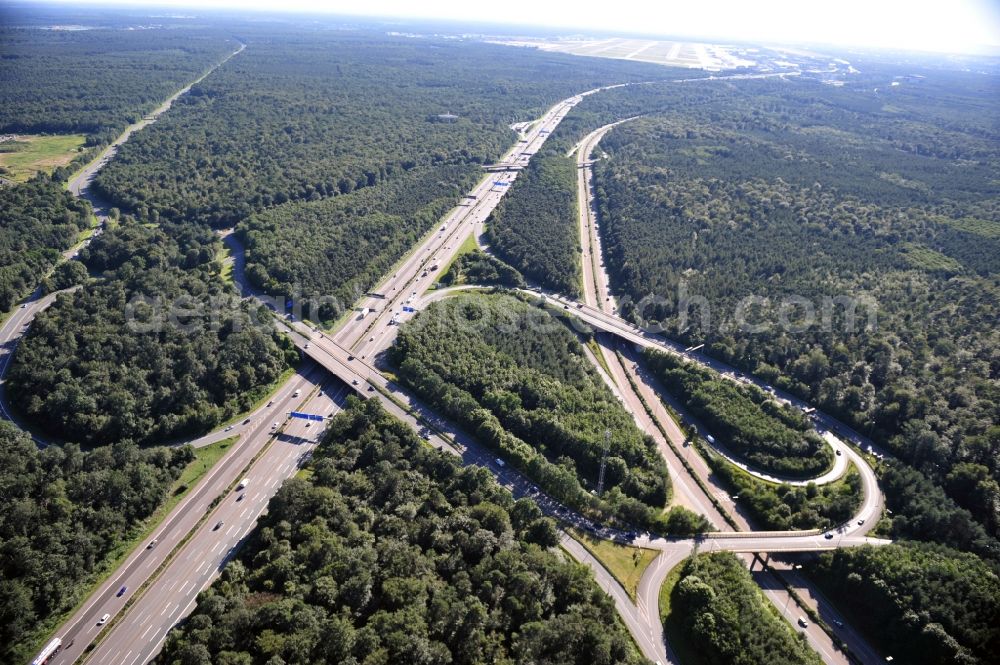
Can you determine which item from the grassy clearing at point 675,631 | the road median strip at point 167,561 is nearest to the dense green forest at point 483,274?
the road median strip at point 167,561

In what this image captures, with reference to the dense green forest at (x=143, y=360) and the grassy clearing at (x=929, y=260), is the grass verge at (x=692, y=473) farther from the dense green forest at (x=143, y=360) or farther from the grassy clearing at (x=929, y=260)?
the grassy clearing at (x=929, y=260)


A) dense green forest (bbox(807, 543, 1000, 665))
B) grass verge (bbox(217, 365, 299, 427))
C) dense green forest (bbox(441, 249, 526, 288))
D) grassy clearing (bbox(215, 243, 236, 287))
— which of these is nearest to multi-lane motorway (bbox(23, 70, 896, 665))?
grass verge (bbox(217, 365, 299, 427))

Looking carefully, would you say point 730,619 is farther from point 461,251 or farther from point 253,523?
point 461,251

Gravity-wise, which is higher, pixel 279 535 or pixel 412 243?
pixel 412 243

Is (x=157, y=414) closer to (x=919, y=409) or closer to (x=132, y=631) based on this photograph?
(x=132, y=631)

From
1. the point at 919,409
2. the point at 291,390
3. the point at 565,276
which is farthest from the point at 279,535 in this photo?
the point at 919,409
